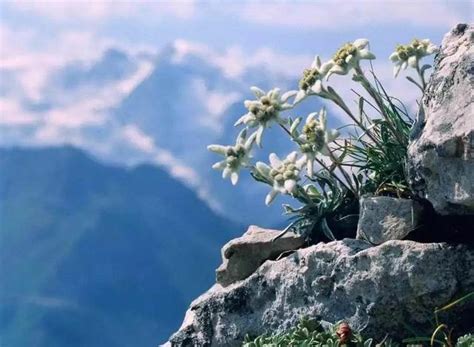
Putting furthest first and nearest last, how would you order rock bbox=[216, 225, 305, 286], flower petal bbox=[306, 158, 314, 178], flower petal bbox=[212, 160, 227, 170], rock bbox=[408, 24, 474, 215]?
1. rock bbox=[216, 225, 305, 286]
2. flower petal bbox=[212, 160, 227, 170]
3. flower petal bbox=[306, 158, 314, 178]
4. rock bbox=[408, 24, 474, 215]

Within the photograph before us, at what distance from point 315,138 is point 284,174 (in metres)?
0.22

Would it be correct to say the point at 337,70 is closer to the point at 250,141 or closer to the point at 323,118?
the point at 323,118

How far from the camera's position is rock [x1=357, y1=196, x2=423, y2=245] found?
4.38 m

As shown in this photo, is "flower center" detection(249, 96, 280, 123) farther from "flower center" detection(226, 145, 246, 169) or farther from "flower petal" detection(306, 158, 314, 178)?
"flower petal" detection(306, 158, 314, 178)

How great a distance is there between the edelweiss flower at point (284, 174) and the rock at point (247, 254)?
1.09ft

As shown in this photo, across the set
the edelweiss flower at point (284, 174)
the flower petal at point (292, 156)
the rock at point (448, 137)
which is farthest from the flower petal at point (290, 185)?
the rock at point (448, 137)

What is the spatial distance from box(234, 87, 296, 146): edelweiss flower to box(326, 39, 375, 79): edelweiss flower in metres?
0.22

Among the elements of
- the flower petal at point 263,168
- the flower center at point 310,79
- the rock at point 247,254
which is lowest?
the rock at point 247,254

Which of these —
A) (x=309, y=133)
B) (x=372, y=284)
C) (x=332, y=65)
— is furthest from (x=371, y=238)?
(x=332, y=65)

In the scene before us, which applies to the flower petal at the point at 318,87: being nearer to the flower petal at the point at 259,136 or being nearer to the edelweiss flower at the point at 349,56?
the edelweiss flower at the point at 349,56

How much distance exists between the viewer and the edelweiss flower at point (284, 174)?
14.8 feet

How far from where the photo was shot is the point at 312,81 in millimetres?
4609

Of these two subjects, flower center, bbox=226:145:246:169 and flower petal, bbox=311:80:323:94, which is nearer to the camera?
flower petal, bbox=311:80:323:94

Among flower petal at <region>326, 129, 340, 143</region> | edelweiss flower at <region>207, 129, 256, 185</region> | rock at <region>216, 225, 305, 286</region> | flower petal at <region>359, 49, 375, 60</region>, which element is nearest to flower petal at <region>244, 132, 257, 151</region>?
edelweiss flower at <region>207, 129, 256, 185</region>
